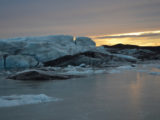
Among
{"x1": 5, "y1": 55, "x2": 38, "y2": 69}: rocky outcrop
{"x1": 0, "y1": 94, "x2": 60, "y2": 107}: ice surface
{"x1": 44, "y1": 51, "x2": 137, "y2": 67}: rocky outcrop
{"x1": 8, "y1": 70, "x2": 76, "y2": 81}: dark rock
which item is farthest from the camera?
{"x1": 44, "y1": 51, "x2": 137, "y2": 67}: rocky outcrop

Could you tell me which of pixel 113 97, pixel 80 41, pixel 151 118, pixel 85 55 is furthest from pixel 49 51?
pixel 151 118

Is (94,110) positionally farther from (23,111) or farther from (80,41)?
(80,41)

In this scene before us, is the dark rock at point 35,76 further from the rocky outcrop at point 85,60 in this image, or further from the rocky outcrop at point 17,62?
the rocky outcrop at point 85,60

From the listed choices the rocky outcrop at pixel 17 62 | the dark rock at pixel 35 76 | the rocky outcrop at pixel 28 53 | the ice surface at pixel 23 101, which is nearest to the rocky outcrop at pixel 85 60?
the rocky outcrop at pixel 28 53

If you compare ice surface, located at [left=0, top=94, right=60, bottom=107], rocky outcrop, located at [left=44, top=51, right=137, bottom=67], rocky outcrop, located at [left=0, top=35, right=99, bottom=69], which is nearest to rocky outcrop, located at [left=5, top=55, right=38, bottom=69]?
rocky outcrop, located at [left=0, top=35, right=99, bottom=69]

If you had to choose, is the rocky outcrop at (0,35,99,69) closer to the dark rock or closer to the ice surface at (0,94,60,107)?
the dark rock

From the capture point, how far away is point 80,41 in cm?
2244

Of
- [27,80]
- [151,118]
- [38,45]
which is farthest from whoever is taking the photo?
[38,45]

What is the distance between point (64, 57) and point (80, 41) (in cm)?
545

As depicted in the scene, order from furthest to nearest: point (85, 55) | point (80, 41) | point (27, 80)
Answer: point (80, 41) < point (85, 55) < point (27, 80)

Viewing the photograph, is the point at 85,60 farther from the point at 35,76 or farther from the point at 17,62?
the point at 35,76

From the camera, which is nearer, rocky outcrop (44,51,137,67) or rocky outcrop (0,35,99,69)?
rocky outcrop (0,35,99,69)

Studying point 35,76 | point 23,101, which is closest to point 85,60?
point 35,76

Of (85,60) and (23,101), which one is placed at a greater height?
(23,101)
